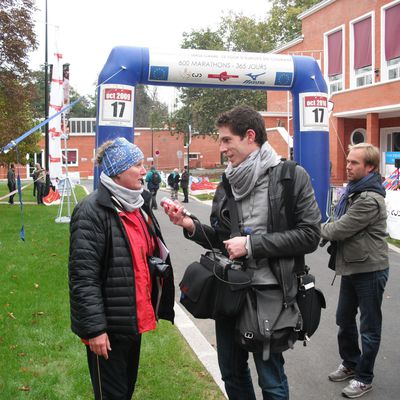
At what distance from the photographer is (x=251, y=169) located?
2.80 metres

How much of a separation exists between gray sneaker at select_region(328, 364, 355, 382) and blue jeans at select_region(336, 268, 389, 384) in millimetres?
143

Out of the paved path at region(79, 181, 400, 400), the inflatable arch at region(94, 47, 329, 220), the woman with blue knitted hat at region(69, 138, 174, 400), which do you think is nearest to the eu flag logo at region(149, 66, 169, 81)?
the inflatable arch at region(94, 47, 329, 220)

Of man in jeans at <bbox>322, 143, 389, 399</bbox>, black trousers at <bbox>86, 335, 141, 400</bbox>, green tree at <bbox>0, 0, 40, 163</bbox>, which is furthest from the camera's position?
green tree at <bbox>0, 0, 40, 163</bbox>

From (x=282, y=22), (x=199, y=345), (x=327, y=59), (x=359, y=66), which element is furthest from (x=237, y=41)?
(x=199, y=345)

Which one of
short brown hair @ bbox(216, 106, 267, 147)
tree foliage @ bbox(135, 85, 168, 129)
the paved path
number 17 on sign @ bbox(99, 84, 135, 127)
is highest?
tree foliage @ bbox(135, 85, 168, 129)

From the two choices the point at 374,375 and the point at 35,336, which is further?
the point at 35,336

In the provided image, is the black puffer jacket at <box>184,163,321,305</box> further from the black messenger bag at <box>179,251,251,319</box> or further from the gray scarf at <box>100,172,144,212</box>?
the gray scarf at <box>100,172,144,212</box>

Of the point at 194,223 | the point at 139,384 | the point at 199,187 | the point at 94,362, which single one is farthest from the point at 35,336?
the point at 199,187

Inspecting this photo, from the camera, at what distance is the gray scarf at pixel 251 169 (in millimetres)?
2805

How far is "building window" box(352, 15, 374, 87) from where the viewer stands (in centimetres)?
2504

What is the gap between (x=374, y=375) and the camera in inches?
174

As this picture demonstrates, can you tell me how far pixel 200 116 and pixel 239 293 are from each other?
49.3 m

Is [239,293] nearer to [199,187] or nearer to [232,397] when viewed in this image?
[232,397]

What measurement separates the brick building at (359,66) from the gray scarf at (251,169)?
19.3m
